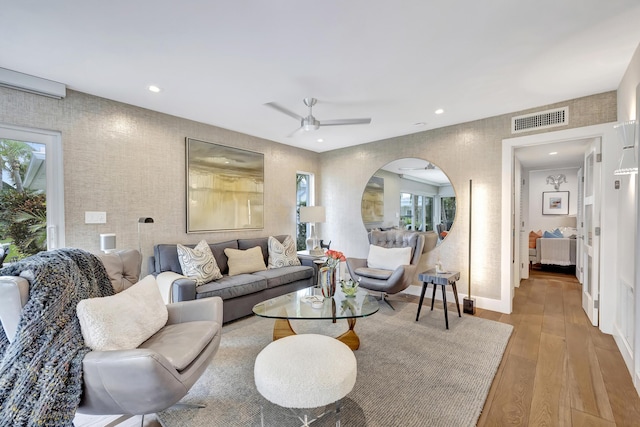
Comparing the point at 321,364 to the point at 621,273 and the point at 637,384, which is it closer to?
the point at 637,384

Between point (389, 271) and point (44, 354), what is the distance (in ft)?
10.9

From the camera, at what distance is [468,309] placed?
3.58 metres

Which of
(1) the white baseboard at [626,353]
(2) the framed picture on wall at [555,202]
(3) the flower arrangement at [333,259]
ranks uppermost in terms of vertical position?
(2) the framed picture on wall at [555,202]

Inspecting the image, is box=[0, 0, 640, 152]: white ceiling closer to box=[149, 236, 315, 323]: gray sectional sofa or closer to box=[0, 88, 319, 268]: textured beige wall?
box=[0, 88, 319, 268]: textured beige wall

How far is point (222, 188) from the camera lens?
4.13 m

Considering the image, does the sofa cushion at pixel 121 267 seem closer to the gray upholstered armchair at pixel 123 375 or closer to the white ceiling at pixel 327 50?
the gray upholstered armchair at pixel 123 375

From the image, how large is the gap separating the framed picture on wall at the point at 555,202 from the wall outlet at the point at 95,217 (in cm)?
874

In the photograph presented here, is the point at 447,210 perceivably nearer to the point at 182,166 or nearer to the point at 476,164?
the point at 476,164

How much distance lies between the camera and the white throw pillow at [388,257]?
3.88 meters

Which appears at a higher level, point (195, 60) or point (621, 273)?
point (195, 60)

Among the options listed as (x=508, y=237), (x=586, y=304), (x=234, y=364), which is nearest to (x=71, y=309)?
(x=234, y=364)

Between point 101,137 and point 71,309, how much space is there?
226cm

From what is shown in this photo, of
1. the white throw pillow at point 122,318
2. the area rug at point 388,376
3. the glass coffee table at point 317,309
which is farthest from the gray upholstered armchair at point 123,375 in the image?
the glass coffee table at point 317,309

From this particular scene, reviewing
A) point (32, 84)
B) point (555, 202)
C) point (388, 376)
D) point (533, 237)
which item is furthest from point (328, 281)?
point (555, 202)
